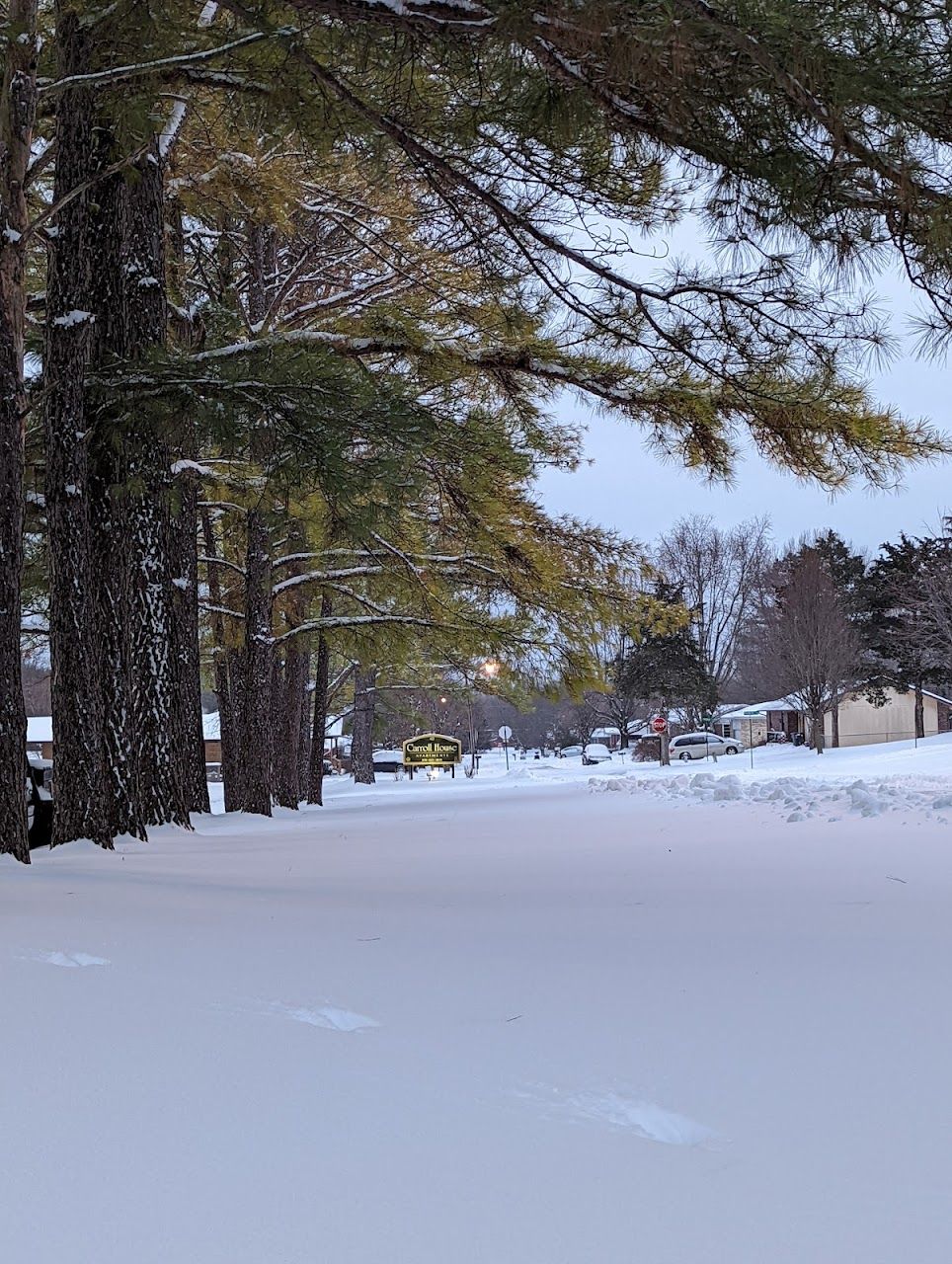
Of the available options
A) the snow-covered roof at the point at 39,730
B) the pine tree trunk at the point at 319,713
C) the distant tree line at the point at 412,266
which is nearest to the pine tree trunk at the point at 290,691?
the pine tree trunk at the point at 319,713

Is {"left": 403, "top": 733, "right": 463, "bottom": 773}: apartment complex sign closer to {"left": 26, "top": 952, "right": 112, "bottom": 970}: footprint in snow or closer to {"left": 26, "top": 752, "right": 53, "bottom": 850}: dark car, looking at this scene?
{"left": 26, "top": 752, "right": 53, "bottom": 850}: dark car

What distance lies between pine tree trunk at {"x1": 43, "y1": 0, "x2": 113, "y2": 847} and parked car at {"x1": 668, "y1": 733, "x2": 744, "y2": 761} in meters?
32.1

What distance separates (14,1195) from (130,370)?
5751 millimetres

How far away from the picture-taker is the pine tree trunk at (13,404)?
555 centimetres

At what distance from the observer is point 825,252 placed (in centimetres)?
516

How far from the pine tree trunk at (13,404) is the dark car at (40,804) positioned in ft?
7.53

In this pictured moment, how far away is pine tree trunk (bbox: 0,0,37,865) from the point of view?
5547 mm

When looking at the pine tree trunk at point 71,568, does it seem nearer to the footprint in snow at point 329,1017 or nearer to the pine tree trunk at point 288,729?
the footprint in snow at point 329,1017

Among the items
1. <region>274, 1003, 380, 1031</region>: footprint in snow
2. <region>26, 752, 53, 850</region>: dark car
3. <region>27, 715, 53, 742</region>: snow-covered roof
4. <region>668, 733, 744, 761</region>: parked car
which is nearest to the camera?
<region>274, 1003, 380, 1031</region>: footprint in snow

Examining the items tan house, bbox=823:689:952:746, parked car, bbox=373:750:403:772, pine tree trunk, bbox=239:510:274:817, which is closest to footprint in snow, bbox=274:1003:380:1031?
pine tree trunk, bbox=239:510:274:817

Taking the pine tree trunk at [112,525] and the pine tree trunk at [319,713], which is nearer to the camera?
the pine tree trunk at [112,525]

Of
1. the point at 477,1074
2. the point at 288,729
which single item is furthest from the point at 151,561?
the point at 288,729

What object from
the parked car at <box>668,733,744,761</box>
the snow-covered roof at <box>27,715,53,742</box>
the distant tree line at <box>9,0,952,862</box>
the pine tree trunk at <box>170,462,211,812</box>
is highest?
the distant tree line at <box>9,0,952,862</box>

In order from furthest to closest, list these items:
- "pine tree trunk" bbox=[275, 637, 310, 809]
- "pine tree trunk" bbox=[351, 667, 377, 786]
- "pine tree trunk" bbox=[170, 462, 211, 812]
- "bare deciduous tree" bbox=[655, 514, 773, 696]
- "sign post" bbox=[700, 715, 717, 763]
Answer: "bare deciduous tree" bbox=[655, 514, 773, 696] < "sign post" bbox=[700, 715, 717, 763] < "pine tree trunk" bbox=[351, 667, 377, 786] < "pine tree trunk" bbox=[275, 637, 310, 809] < "pine tree trunk" bbox=[170, 462, 211, 812]
